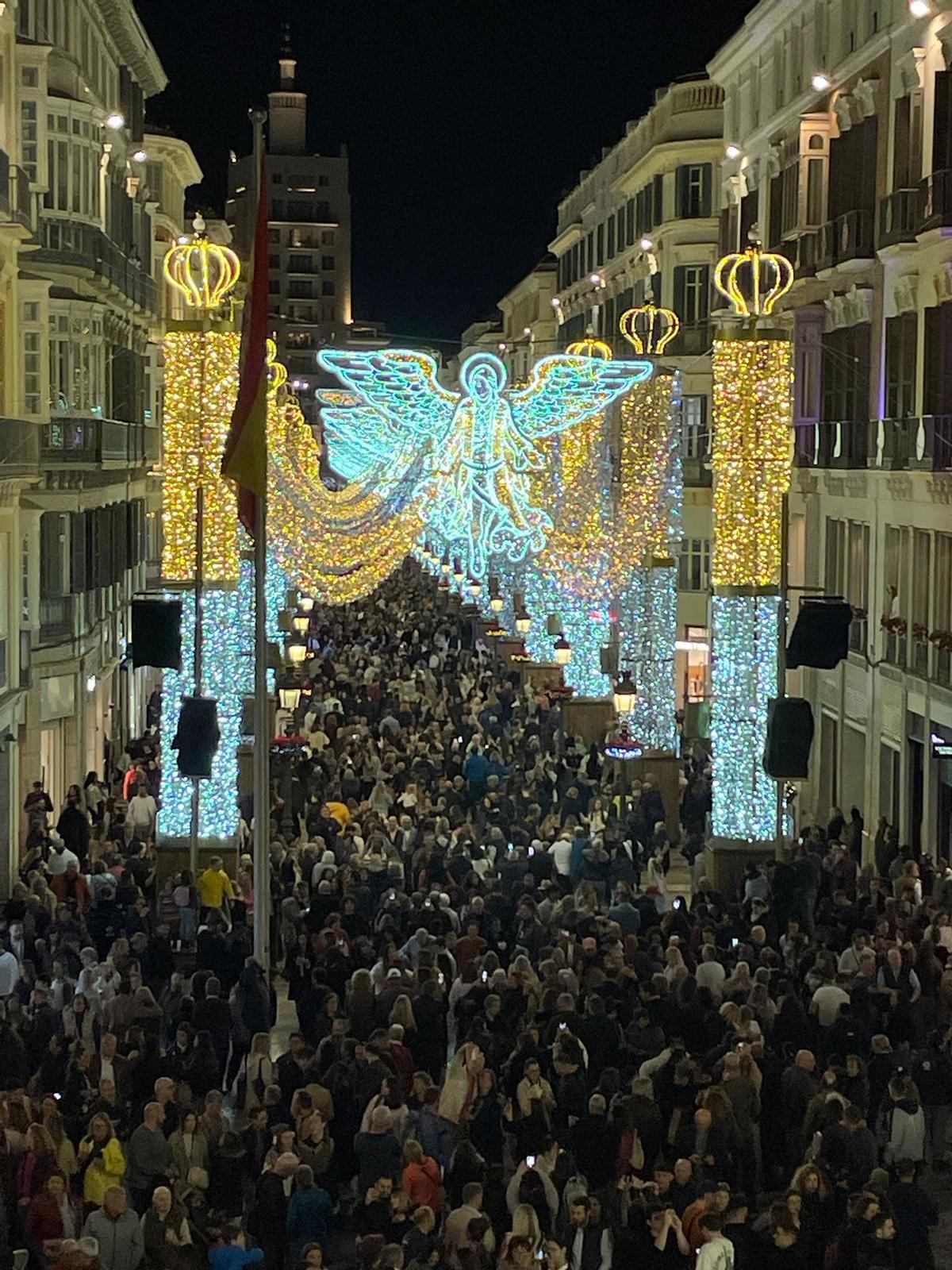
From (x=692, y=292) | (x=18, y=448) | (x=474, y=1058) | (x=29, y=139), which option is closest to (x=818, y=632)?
(x=474, y=1058)

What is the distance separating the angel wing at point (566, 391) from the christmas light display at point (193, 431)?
348 inches

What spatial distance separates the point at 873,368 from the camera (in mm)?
37188

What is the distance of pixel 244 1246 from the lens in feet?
45.0

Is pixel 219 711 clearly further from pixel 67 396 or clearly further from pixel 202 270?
pixel 67 396

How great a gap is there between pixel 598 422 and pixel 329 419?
23.2 feet

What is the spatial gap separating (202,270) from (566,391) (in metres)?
10.4

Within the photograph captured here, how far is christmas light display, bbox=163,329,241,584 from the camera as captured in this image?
94.3 ft

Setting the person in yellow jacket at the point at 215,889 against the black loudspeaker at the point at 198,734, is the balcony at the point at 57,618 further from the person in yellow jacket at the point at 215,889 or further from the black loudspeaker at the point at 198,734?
the person in yellow jacket at the point at 215,889

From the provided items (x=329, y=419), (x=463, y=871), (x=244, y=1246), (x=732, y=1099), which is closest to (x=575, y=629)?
(x=329, y=419)

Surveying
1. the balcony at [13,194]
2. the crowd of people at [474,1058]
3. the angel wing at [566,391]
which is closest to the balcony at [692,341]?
the angel wing at [566,391]

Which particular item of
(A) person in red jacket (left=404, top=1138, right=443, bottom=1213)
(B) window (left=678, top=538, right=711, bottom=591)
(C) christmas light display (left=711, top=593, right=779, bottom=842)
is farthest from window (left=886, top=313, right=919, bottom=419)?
(A) person in red jacket (left=404, top=1138, right=443, bottom=1213)

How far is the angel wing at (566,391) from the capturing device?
3669 centimetres

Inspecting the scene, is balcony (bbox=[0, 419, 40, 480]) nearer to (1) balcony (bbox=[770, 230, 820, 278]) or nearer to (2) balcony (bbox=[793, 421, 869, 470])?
(2) balcony (bbox=[793, 421, 869, 470])

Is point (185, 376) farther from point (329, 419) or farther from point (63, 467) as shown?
point (329, 419)
